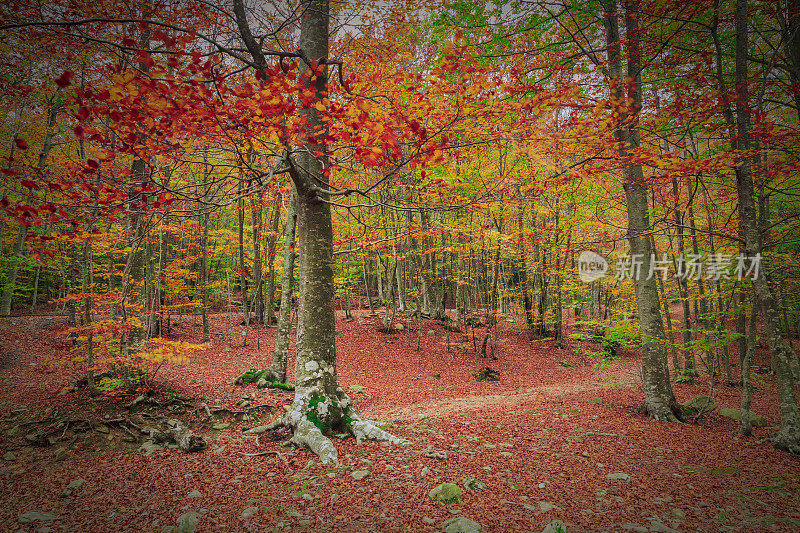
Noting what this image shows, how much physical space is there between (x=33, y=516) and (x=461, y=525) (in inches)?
159

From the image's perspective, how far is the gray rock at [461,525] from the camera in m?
2.87

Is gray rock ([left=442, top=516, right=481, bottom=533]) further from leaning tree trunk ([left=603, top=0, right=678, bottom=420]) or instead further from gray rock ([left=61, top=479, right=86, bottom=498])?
leaning tree trunk ([left=603, top=0, right=678, bottom=420])

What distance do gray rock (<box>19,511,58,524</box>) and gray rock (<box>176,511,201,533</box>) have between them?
49.3 inches

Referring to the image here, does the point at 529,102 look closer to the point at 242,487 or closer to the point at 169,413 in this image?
the point at 242,487

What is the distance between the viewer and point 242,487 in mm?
3555

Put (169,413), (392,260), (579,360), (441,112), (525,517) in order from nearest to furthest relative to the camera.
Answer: (525,517) → (441,112) → (169,413) → (579,360) → (392,260)

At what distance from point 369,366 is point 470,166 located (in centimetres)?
903

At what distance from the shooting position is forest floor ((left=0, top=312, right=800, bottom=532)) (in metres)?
3.11

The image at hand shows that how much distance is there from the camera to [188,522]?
2867 mm

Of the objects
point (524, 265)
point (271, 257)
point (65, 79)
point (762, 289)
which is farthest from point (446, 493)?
point (524, 265)

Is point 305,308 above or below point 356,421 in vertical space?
above

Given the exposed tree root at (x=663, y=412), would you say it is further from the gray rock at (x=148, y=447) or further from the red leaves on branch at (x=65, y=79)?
the red leaves on branch at (x=65, y=79)

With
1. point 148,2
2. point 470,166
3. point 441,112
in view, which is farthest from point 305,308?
point 470,166

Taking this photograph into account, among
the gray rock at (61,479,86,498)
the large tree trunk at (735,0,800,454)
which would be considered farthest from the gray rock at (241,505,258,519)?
the large tree trunk at (735,0,800,454)
